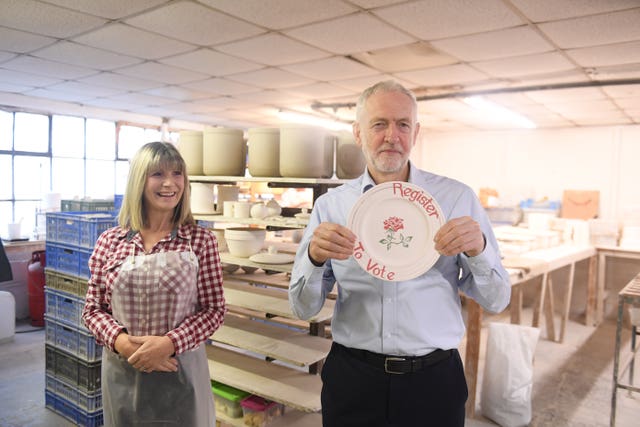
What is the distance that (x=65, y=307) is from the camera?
3.31 meters

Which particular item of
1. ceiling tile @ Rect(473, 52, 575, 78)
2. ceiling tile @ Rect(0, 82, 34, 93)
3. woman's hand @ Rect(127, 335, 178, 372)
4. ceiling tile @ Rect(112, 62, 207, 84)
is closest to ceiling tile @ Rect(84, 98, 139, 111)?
ceiling tile @ Rect(0, 82, 34, 93)

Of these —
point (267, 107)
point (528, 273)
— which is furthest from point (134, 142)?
point (528, 273)

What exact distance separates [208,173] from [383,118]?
1.93 metres

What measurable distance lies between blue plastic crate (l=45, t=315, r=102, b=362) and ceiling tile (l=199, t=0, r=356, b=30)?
238 cm

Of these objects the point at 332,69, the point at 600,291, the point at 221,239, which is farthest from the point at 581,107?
the point at 221,239

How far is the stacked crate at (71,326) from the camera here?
3.14m

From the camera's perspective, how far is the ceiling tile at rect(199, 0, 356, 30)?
10.8ft

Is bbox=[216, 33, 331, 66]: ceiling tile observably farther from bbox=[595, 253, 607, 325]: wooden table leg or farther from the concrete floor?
bbox=[595, 253, 607, 325]: wooden table leg

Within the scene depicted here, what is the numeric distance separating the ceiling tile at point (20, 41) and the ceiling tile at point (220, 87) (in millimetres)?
1801

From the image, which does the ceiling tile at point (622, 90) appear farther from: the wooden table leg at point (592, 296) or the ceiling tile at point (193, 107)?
the ceiling tile at point (193, 107)

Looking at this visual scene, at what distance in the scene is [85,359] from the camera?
3125 millimetres

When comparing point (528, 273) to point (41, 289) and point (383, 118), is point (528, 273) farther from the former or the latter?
point (41, 289)

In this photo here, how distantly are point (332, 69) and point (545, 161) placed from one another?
565 centimetres

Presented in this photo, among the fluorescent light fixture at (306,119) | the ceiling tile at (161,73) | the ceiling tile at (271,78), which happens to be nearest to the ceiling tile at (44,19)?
the ceiling tile at (161,73)
